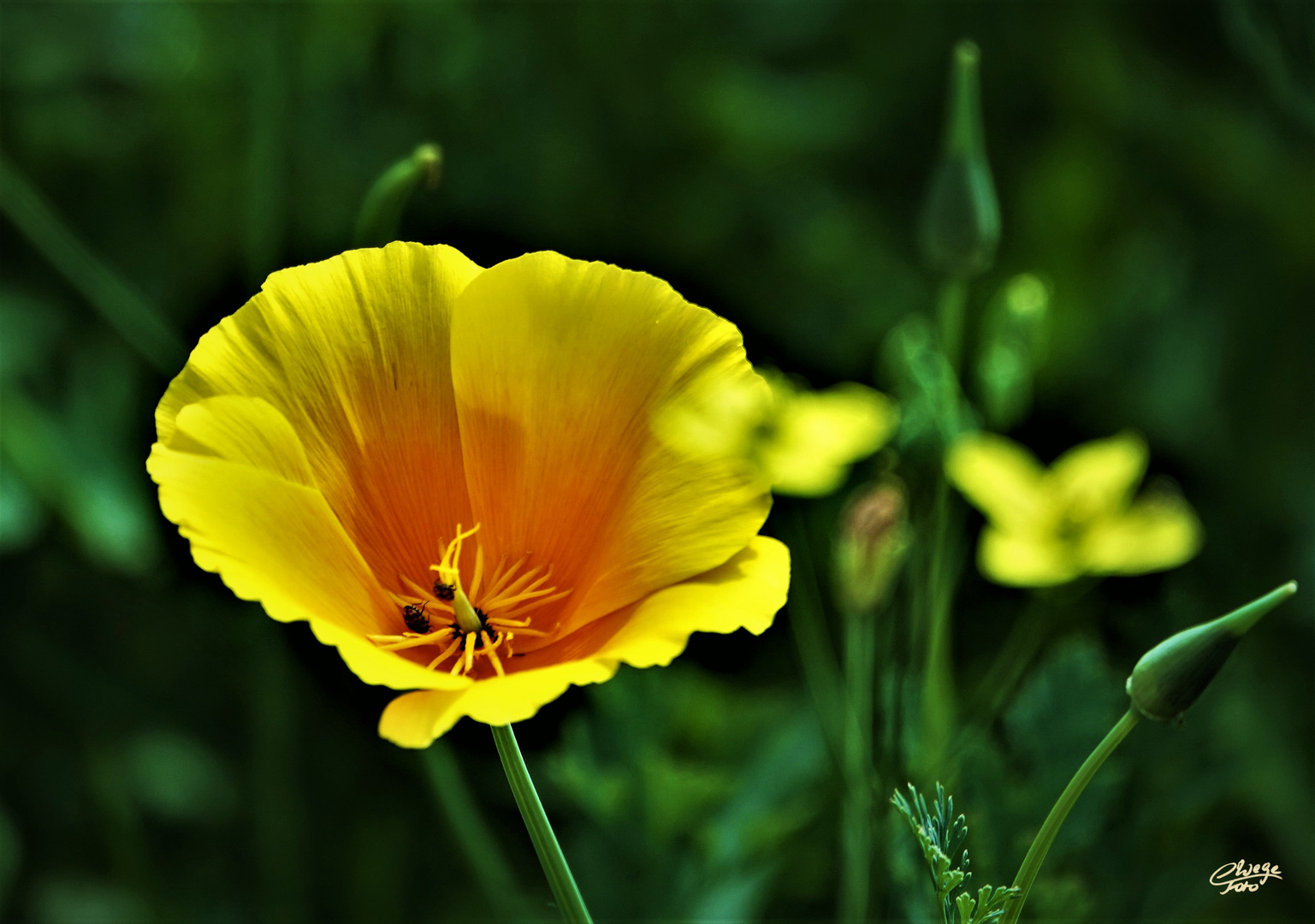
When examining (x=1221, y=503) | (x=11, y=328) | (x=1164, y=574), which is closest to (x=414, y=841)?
(x=11, y=328)

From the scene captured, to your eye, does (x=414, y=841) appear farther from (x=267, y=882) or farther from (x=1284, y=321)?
(x=1284, y=321)

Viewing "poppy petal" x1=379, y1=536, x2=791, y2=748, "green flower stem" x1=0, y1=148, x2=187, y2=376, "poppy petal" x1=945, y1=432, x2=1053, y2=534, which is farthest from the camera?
"green flower stem" x1=0, y1=148, x2=187, y2=376

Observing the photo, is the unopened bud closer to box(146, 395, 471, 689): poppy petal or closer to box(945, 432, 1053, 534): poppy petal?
box(945, 432, 1053, 534): poppy petal

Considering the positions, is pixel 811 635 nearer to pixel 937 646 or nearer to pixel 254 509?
pixel 937 646

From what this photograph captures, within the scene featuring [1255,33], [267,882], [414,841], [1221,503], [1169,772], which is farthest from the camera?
[1221,503]

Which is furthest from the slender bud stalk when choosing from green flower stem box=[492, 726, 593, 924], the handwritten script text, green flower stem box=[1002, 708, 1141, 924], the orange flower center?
the orange flower center

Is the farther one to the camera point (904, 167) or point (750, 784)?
point (904, 167)
